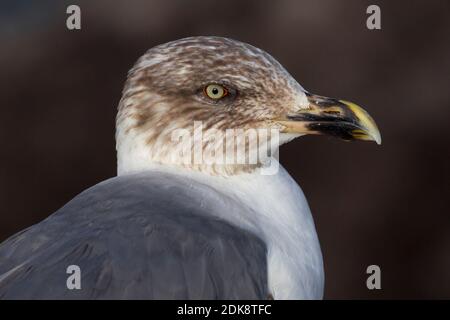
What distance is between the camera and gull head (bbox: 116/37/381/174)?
6.08 ft

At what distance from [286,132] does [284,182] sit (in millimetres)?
125

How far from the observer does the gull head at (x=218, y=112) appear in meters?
1.85

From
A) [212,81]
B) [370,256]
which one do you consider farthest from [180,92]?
[370,256]

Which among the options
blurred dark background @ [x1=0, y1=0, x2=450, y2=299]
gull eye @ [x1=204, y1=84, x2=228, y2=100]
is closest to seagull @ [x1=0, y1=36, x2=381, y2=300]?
gull eye @ [x1=204, y1=84, x2=228, y2=100]

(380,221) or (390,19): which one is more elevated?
(390,19)

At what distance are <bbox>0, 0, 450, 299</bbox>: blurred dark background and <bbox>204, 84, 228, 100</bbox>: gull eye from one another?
2.42m

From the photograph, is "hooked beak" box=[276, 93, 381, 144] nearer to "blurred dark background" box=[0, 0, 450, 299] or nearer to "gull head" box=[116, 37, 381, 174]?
"gull head" box=[116, 37, 381, 174]

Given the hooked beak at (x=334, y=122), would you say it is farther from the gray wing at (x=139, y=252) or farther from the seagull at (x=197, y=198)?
the gray wing at (x=139, y=252)

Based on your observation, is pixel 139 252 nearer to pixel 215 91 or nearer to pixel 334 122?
pixel 215 91

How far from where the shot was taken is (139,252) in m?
1.50

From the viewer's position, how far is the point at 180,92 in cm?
188

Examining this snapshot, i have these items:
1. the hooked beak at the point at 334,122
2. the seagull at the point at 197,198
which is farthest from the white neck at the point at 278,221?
the hooked beak at the point at 334,122

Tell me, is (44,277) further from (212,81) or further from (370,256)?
(370,256)

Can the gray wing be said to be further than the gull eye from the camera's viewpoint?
No
